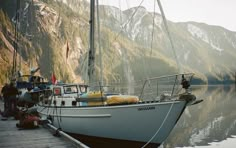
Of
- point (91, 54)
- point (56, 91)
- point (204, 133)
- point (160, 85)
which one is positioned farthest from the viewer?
point (204, 133)

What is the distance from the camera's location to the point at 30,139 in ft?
42.1

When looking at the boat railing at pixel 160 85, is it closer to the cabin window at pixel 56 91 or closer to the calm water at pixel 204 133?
the cabin window at pixel 56 91

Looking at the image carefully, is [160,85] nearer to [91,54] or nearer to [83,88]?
[91,54]

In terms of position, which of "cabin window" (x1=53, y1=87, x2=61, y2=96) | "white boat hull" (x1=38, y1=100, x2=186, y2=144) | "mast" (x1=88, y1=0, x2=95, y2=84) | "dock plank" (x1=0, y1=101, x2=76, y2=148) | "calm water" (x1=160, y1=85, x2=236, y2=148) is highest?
"mast" (x1=88, y1=0, x2=95, y2=84)

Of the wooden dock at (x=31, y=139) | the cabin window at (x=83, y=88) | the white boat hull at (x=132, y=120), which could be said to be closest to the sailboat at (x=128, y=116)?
the white boat hull at (x=132, y=120)

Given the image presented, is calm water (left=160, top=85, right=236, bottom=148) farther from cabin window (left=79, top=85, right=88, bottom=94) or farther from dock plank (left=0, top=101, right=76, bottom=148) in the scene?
dock plank (left=0, top=101, right=76, bottom=148)

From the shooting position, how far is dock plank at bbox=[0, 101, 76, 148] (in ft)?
38.2

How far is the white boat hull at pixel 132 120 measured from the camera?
13.1 meters

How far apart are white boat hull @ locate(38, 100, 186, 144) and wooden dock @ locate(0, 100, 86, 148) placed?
2139mm

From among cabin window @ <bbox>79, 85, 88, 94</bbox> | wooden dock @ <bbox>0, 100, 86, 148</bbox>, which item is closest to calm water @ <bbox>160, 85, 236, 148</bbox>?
cabin window @ <bbox>79, 85, 88, 94</bbox>

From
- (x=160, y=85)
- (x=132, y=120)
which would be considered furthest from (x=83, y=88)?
(x=132, y=120)

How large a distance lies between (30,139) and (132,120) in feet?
16.9

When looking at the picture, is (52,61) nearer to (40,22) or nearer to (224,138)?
(40,22)

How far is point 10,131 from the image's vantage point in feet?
48.6
